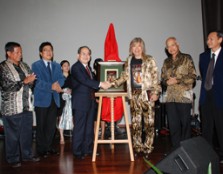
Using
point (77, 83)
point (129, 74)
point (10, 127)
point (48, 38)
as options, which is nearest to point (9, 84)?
point (10, 127)

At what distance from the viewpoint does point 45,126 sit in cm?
312

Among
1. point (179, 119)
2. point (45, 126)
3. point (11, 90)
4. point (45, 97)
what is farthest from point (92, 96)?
point (179, 119)

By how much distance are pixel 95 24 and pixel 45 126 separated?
112 inches

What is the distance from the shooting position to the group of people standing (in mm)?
2764

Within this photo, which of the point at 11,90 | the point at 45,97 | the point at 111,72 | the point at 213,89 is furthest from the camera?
the point at 45,97

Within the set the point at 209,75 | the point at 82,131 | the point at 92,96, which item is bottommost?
the point at 82,131

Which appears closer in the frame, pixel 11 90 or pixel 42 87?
pixel 11 90

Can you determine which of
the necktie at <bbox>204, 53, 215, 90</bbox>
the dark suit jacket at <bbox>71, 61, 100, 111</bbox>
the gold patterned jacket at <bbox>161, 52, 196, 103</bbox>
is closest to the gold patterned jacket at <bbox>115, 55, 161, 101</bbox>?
the gold patterned jacket at <bbox>161, 52, 196, 103</bbox>

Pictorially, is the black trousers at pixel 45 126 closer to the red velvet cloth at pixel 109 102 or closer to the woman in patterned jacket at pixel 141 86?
the red velvet cloth at pixel 109 102

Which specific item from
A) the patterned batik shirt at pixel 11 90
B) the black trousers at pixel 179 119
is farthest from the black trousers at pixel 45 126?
the black trousers at pixel 179 119

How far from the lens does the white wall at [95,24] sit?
5.06 m

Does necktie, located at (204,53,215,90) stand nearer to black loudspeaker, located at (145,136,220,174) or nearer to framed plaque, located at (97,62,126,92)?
framed plaque, located at (97,62,126,92)

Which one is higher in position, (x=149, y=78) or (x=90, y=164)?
(x=149, y=78)

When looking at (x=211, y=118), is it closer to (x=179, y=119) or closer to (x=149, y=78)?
(x=179, y=119)
